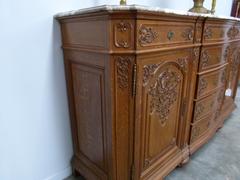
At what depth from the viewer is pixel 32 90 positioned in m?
1.00

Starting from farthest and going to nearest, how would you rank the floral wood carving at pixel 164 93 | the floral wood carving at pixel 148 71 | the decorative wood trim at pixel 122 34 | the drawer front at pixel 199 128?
1. the drawer front at pixel 199 128
2. the floral wood carving at pixel 164 93
3. the floral wood carving at pixel 148 71
4. the decorative wood trim at pixel 122 34

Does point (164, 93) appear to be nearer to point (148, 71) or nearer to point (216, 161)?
point (148, 71)

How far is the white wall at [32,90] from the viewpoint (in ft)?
2.92

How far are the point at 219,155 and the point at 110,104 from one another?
1241 mm

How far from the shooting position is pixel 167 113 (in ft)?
3.61

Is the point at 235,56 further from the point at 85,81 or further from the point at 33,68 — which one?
the point at 33,68

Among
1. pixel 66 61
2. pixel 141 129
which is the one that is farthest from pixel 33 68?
pixel 141 129

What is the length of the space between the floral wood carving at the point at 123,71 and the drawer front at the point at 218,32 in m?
0.67

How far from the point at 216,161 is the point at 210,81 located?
0.65 metres

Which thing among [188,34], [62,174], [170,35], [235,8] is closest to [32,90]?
[62,174]

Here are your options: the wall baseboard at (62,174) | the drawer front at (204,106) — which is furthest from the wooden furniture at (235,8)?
the wall baseboard at (62,174)

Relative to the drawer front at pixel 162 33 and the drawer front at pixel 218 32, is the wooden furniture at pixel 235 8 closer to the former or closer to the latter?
the drawer front at pixel 218 32

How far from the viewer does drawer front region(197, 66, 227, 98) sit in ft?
4.24

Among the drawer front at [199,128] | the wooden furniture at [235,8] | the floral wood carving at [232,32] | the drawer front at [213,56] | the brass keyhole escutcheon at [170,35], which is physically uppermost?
the wooden furniture at [235,8]
